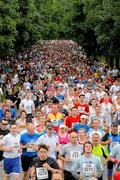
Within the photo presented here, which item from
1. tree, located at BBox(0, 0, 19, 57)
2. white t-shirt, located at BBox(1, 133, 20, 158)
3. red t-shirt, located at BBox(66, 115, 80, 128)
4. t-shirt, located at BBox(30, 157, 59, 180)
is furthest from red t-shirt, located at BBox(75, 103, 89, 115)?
tree, located at BBox(0, 0, 19, 57)

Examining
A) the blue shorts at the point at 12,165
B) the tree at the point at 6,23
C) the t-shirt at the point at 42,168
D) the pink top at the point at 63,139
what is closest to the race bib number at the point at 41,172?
the t-shirt at the point at 42,168

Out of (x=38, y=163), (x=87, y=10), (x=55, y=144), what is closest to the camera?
(x=38, y=163)

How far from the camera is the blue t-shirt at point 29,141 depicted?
39.8ft

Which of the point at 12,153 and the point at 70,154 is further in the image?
the point at 12,153

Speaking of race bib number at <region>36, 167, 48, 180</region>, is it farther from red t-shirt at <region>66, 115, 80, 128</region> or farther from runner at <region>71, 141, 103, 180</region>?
red t-shirt at <region>66, 115, 80, 128</region>

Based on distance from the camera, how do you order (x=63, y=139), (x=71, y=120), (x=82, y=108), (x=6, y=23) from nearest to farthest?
(x=63, y=139) < (x=71, y=120) < (x=82, y=108) < (x=6, y=23)

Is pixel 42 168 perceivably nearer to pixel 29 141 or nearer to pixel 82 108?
pixel 29 141

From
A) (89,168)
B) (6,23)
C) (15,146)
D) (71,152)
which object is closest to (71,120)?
(15,146)

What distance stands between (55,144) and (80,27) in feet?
152

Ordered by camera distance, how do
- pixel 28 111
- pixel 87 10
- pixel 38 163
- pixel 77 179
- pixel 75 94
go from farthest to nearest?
pixel 87 10, pixel 75 94, pixel 28 111, pixel 77 179, pixel 38 163

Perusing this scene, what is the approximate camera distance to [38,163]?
8.99m

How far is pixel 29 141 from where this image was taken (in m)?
12.1

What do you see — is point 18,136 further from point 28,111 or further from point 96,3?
point 96,3

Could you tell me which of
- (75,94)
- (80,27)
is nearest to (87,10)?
(80,27)
